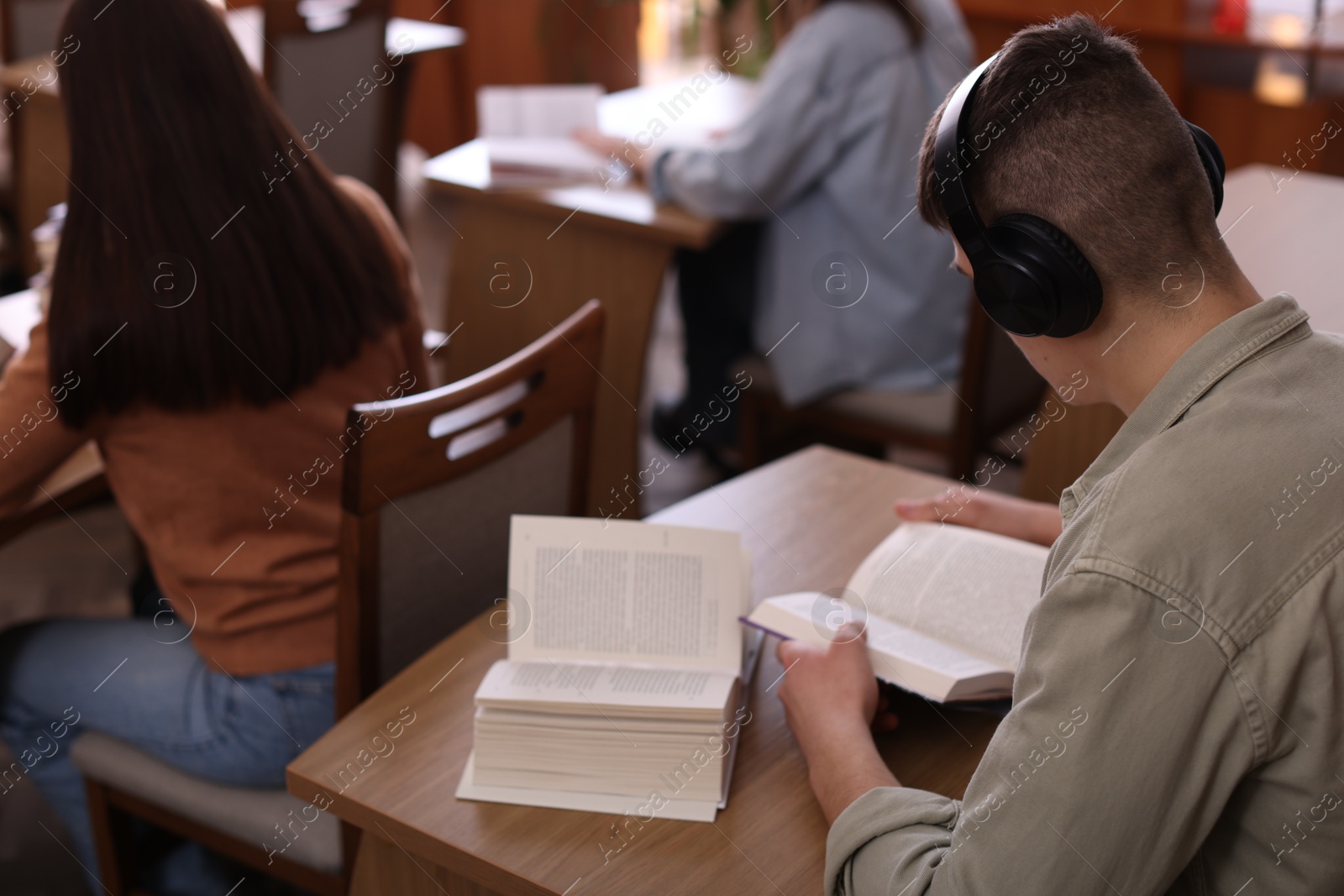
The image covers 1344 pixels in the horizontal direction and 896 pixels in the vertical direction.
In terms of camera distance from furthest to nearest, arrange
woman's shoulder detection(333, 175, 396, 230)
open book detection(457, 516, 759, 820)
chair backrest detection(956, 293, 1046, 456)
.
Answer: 1. chair backrest detection(956, 293, 1046, 456)
2. woman's shoulder detection(333, 175, 396, 230)
3. open book detection(457, 516, 759, 820)

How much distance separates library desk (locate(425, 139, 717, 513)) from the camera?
235cm

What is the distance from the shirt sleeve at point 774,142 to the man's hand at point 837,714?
53.0 inches

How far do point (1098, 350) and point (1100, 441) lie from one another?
0.71 meters

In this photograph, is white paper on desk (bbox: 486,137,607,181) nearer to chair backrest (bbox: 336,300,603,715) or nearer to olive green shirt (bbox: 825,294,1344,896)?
chair backrest (bbox: 336,300,603,715)

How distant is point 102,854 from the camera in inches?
56.9

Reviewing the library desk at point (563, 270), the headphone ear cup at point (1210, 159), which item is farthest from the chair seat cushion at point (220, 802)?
the library desk at point (563, 270)

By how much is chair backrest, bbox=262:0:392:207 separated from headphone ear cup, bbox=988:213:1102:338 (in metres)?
2.27

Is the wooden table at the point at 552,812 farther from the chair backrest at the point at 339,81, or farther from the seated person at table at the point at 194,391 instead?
the chair backrest at the point at 339,81

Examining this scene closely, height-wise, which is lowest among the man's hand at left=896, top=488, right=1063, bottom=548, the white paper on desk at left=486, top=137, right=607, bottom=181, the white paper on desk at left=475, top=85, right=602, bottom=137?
the white paper on desk at left=486, top=137, right=607, bottom=181

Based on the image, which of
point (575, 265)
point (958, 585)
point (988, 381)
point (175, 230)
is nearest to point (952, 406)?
point (988, 381)

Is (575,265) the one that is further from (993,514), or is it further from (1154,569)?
(1154,569)

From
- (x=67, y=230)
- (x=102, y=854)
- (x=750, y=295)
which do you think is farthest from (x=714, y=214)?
(x=102, y=854)

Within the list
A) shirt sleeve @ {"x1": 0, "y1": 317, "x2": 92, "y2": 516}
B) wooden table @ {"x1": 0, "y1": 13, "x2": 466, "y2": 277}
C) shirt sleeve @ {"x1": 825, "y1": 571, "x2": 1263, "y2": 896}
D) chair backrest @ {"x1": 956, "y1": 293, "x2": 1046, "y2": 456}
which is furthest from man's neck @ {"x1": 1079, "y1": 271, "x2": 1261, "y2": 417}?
wooden table @ {"x1": 0, "y1": 13, "x2": 466, "y2": 277}

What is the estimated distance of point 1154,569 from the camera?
67 cm
